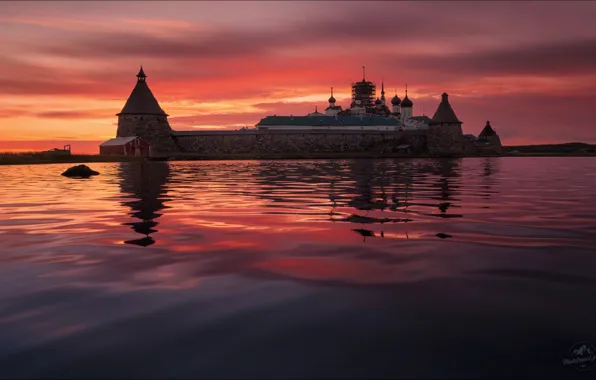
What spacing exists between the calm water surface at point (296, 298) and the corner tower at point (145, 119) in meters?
60.3

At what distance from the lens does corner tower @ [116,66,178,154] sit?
65250 mm

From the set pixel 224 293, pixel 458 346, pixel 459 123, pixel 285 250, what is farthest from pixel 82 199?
pixel 459 123

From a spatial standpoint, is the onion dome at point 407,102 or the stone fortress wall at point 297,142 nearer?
the stone fortress wall at point 297,142

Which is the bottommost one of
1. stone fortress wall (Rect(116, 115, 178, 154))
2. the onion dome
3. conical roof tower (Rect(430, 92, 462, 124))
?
stone fortress wall (Rect(116, 115, 178, 154))

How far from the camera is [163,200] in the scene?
484 inches

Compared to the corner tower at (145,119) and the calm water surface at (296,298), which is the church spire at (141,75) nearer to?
the corner tower at (145,119)

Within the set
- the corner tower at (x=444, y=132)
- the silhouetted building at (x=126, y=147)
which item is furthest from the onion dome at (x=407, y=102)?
the silhouetted building at (x=126, y=147)

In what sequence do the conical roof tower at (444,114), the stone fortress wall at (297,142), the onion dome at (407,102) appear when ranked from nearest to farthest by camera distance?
1. the stone fortress wall at (297,142)
2. the conical roof tower at (444,114)
3. the onion dome at (407,102)

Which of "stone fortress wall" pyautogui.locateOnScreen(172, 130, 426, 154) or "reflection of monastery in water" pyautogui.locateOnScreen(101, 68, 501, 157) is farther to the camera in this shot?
"stone fortress wall" pyautogui.locateOnScreen(172, 130, 426, 154)

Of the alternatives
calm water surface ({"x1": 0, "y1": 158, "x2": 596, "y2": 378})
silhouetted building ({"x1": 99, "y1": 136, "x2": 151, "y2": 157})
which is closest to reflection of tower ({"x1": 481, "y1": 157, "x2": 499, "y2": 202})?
calm water surface ({"x1": 0, "y1": 158, "x2": 596, "y2": 378})

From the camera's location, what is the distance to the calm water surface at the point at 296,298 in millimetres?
2830

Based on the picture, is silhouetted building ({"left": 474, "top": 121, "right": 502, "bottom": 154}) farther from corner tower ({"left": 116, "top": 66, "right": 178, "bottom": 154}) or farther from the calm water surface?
the calm water surface

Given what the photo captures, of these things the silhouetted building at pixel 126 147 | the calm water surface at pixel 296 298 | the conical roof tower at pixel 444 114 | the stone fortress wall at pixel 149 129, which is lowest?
the calm water surface at pixel 296 298

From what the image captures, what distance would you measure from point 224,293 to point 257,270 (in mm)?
840
